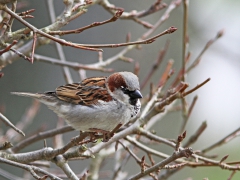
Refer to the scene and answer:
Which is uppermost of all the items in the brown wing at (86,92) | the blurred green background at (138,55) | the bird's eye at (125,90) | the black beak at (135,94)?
the blurred green background at (138,55)

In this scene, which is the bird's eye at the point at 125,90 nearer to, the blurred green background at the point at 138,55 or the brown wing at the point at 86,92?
the brown wing at the point at 86,92

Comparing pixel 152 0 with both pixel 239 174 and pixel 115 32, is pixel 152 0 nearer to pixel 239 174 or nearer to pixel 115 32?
pixel 115 32

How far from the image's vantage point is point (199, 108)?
870 centimetres

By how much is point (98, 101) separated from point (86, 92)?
15 centimetres

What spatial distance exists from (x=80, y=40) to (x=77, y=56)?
207mm

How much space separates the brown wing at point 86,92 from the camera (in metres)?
2.94

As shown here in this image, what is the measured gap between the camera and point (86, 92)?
301cm

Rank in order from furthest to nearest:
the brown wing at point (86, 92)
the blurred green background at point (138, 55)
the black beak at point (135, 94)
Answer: the blurred green background at point (138, 55) < the brown wing at point (86, 92) < the black beak at point (135, 94)

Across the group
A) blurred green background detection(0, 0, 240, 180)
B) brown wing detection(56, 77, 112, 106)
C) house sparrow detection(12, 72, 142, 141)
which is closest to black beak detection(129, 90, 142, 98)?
house sparrow detection(12, 72, 142, 141)

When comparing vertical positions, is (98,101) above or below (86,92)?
below

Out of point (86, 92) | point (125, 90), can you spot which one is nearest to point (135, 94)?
point (125, 90)

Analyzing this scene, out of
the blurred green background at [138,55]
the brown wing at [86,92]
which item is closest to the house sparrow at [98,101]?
the brown wing at [86,92]

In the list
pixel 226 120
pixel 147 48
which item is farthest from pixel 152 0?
pixel 226 120

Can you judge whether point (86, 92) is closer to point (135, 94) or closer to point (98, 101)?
point (98, 101)
